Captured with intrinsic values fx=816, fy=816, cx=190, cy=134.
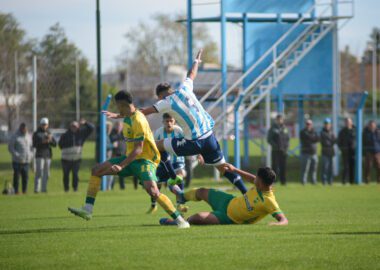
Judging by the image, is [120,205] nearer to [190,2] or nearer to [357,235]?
[357,235]

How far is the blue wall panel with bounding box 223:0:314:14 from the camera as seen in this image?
30533mm

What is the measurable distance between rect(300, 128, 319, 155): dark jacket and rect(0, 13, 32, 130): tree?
34.7 feet

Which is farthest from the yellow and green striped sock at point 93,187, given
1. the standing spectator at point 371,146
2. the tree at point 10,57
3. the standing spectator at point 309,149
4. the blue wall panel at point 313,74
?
the blue wall panel at point 313,74

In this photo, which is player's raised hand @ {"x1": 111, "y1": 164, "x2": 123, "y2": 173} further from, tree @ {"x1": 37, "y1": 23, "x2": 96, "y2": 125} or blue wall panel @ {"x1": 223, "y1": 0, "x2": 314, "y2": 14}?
blue wall panel @ {"x1": 223, "y1": 0, "x2": 314, "y2": 14}

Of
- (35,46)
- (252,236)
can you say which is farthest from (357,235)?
(35,46)

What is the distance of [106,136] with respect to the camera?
24.1 meters

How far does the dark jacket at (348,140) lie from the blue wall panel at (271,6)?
6705 mm

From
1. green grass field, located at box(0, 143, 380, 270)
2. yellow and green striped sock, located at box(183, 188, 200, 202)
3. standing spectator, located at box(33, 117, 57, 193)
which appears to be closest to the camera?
green grass field, located at box(0, 143, 380, 270)

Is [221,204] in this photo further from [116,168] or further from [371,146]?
[371,146]

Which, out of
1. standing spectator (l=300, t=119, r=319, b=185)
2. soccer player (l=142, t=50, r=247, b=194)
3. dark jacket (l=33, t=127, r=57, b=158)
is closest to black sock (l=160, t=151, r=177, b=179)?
soccer player (l=142, t=50, r=247, b=194)

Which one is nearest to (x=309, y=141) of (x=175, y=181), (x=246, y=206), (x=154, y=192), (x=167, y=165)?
(x=167, y=165)

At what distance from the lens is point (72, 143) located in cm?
2338

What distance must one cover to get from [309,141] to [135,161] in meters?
15.1

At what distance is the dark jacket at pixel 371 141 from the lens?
26.7 m
